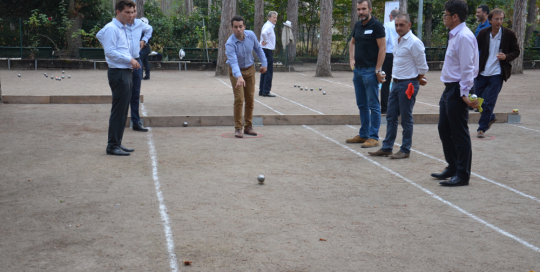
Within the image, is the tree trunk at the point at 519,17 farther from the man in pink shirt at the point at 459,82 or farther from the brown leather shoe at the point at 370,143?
the man in pink shirt at the point at 459,82

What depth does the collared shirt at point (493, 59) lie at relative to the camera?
8.80m

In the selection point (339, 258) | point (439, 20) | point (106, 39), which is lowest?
point (339, 258)

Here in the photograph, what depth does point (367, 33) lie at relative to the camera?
8.05 metres

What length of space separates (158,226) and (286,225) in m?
1.09

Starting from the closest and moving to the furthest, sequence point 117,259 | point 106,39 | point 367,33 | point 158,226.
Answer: point 117,259 → point 158,226 → point 106,39 → point 367,33

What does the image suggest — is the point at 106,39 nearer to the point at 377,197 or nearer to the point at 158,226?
the point at 158,226

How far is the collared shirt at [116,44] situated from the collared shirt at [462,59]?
4.09m

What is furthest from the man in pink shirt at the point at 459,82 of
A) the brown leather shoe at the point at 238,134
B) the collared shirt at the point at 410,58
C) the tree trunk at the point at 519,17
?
the tree trunk at the point at 519,17

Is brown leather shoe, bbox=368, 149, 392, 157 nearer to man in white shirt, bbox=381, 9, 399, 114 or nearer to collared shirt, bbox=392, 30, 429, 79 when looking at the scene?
collared shirt, bbox=392, 30, 429, 79

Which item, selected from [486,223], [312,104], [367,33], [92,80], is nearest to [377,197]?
[486,223]

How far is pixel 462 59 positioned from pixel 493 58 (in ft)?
11.9

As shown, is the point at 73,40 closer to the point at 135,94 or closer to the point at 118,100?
the point at 135,94

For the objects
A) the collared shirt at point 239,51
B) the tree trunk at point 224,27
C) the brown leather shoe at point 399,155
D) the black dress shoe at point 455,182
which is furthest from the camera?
the tree trunk at point 224,27

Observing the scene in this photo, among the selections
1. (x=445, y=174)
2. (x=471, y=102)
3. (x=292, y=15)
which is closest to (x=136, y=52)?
(x=445, y=174)
